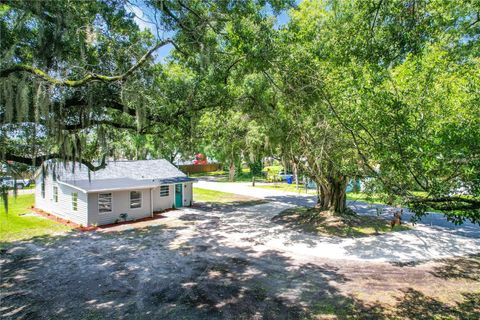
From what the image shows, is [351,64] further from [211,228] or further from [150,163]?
[150,163]

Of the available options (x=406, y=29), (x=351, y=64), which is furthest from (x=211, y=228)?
(x=406, y=29)

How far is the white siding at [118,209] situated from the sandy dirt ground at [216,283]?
233 centimetres

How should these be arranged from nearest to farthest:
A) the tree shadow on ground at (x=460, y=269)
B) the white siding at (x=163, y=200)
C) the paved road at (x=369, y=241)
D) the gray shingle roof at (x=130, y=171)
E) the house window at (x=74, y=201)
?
1. the tree shadow on ground at (x=460, y=269)
2. the paved road at (x=369, y=241)
3. the house window at (x=74, y=201)
4. the gray shingle roof at (x=130, y=171)
5. the white siding at (x=163, y=200)

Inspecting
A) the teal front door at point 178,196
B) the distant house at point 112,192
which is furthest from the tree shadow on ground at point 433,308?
the teal front door at point 178,196

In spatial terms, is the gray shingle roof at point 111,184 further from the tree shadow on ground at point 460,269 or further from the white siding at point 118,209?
the tree shadow on ground at point 460,269

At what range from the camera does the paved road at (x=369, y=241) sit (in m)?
10.2

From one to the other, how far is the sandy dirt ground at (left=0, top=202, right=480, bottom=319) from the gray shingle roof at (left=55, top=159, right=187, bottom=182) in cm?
456

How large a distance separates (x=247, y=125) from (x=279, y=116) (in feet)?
6.14

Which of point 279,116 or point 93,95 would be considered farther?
point 279,116

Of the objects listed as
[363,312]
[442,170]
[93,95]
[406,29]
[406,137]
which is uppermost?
[406,29]

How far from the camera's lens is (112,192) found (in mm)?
14422

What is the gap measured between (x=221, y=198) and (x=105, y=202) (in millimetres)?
10051

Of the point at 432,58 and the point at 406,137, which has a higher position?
the point at 432,58

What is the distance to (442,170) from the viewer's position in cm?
432
